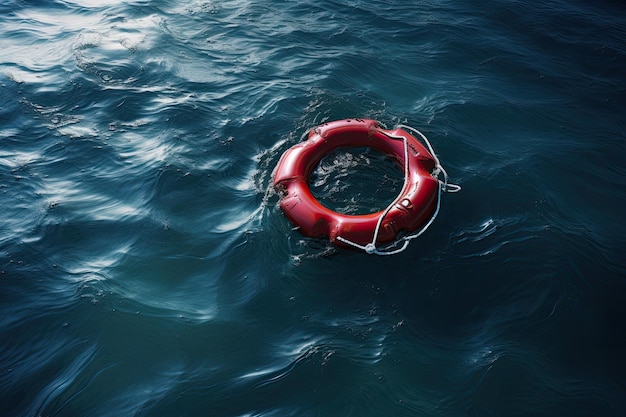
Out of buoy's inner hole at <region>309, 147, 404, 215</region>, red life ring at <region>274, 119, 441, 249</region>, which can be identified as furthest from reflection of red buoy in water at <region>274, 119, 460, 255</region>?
buoy's inner hole at <region>309, 147, 404, 215</region>

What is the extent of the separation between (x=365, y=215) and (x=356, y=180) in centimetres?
58

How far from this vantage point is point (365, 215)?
16.1 feet

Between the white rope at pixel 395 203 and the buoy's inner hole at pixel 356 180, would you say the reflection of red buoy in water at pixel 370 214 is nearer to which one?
the white rope at pixel 395 203

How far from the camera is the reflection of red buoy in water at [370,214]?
462cm

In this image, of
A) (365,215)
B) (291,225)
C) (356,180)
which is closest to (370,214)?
(365,215)

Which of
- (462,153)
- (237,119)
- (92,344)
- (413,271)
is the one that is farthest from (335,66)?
(92,344)

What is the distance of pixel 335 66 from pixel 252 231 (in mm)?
3060

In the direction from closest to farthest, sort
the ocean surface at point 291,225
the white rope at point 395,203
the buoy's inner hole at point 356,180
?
1. the ocean surface at point 291,225
2. the white rope at point 395,203
3. the buoy's inner hole at point 356,180

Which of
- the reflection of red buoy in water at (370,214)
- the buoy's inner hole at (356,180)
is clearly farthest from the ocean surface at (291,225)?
the reflection of red buoy in water at (370,214)

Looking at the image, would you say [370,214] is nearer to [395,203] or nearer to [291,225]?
[395,203]

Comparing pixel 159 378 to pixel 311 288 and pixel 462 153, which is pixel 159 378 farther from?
pixel 462 153

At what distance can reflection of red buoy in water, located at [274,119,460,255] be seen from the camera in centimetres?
462

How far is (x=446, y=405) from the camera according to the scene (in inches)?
148

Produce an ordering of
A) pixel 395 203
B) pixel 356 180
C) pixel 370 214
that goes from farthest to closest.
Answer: pixel 356 180
pixel 370 214
pixel 395 203
